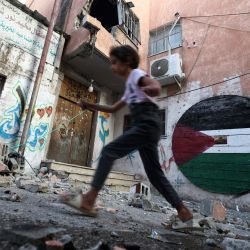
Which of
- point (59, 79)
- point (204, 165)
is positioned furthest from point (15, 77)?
point (204, 165)

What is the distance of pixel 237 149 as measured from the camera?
6918 mm

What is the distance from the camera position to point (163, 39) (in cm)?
1002

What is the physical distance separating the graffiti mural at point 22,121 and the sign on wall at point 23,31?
1.10m

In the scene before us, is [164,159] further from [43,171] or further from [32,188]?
[32,188]

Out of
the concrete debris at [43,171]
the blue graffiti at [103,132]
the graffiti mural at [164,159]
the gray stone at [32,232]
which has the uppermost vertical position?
the blue graffiti at [103,132]

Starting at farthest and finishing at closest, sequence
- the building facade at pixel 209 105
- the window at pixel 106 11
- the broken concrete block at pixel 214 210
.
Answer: the window at pixel 106 11, the building facade at pixel 209 105, the broken concrete block at pixel 214 210

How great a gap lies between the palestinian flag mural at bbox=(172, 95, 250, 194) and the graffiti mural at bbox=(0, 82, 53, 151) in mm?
4078

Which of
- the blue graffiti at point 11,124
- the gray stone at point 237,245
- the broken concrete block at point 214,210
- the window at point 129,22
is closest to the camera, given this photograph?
the gray stone at point 237,245

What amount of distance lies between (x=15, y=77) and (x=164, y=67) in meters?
4.81

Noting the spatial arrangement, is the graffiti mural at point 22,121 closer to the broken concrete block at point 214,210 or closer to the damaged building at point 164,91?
the damaged building at point 164,91

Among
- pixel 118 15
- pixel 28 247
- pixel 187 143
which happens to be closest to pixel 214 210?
pixel 187 143

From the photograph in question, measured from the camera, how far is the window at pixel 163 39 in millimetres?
9549

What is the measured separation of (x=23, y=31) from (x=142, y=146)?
6.03 metres

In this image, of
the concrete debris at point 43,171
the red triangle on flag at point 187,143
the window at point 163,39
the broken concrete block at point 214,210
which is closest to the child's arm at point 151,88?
the broken concrete block at point 214,210
